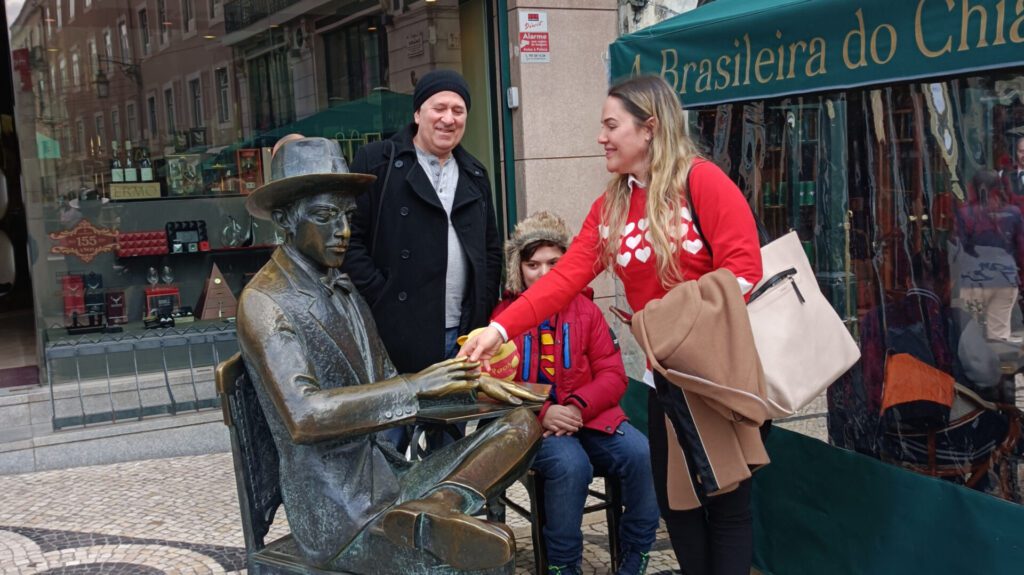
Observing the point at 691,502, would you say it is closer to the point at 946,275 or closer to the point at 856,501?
the point at 856,501

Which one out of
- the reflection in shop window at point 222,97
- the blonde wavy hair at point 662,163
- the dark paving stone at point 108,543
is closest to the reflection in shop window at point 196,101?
the reflection in shop window at point 222,97

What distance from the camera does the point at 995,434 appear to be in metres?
3.32

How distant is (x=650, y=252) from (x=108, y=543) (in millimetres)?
3119

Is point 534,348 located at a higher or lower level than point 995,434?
higher

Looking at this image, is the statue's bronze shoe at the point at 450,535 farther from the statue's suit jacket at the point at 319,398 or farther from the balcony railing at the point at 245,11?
the balcony railing at the point at 245,11

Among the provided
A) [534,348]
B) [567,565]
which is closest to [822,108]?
[534,348]

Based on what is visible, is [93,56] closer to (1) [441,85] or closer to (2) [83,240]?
(2) [83,240]

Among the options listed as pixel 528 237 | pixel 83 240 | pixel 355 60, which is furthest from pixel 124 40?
pixel 528 237

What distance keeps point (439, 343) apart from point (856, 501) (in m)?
1.57

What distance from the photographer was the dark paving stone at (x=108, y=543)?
14.3ft

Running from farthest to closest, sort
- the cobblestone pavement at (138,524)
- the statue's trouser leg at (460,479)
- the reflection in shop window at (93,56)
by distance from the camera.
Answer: the reflection in shop window at (93,56) < the cobblestone pavement at (138,524) < the statue's trouser leg at (460,479)

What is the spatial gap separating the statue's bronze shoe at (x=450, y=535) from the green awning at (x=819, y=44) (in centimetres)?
169

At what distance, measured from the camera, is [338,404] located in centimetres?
249

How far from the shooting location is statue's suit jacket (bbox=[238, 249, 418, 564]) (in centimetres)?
249
